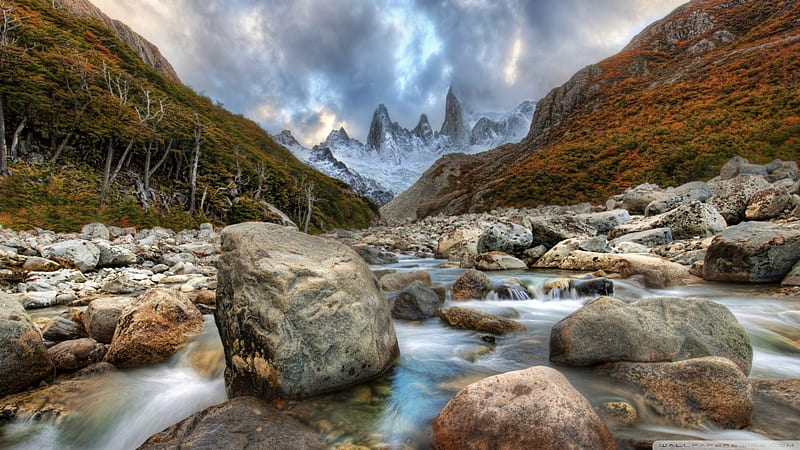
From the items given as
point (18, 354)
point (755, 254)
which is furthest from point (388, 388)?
point (755, 254)

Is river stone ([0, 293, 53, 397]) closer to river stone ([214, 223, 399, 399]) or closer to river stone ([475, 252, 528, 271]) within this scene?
river stone ([214, 223, 399, 399])

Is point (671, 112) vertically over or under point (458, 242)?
over

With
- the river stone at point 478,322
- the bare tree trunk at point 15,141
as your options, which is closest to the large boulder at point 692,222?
the river stone at point 478,322

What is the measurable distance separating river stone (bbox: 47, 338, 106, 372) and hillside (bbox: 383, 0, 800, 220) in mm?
36253

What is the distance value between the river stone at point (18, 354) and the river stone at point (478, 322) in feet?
16.5

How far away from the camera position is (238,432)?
8.29ft

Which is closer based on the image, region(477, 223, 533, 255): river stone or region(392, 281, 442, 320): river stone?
region(392, 281, 442, 320): river stone

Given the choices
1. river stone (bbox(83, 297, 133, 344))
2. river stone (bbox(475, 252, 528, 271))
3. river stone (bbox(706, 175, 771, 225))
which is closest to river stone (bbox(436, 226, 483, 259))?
river stone (bbox(475, 252, 528, 271))

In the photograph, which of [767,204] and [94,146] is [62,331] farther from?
[94,146]

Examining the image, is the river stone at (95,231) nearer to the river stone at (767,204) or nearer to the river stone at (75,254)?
the river stone at (75,254)

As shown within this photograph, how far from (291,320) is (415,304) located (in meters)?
3.31

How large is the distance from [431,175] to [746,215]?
8063cm

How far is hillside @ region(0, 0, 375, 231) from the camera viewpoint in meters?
19.3

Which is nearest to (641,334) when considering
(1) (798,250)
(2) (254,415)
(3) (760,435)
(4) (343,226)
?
(3) (760,435)
